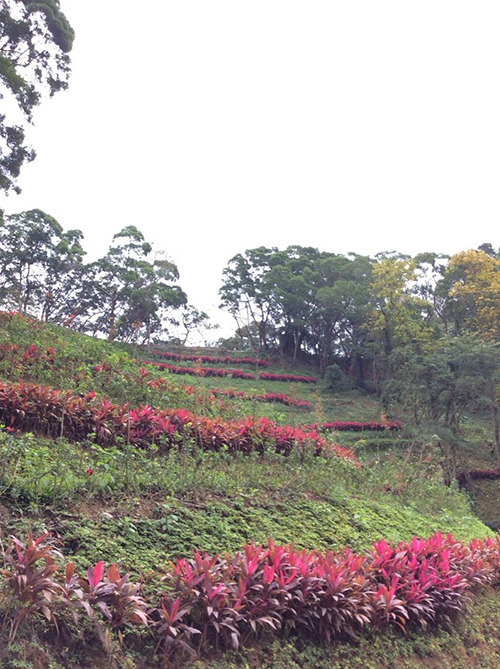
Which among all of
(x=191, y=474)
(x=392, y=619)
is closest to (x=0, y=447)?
(x=191, y=474)

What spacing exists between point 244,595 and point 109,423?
10.1ft

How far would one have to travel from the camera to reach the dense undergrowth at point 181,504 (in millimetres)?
2785

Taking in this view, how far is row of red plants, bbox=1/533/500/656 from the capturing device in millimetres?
2240

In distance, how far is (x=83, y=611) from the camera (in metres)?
2.29

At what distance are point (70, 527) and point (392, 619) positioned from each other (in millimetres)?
1991

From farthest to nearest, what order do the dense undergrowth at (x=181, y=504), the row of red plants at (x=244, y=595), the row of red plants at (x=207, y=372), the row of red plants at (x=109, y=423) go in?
the row of red plants at (x=207, y=372), the row of red plants at (x=109, y=423), the dense undergrowth at (x=181, y=504), the row of red plants at (x=244, y=595)

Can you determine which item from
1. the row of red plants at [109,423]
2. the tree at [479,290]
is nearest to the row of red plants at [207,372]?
the tree at [479,290]

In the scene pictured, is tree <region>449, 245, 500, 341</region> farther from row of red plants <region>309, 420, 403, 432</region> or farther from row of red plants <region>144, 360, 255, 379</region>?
Result: row of red plants <region>144, 360, 255, 379</region>

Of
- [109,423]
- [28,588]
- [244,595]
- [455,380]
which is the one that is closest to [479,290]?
[455,380]

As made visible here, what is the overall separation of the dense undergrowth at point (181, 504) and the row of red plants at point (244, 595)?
0.26ft

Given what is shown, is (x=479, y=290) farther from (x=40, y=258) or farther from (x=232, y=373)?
(x=40, y=258)

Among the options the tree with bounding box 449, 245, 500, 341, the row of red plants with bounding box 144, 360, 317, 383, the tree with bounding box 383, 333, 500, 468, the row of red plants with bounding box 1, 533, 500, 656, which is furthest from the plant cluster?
the row of red plants with bounding box 1, 533, 500, 656

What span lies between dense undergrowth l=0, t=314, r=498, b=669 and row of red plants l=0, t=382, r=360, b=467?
53 mm

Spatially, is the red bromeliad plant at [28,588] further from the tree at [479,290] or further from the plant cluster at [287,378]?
the plant cluster at [287,378]
